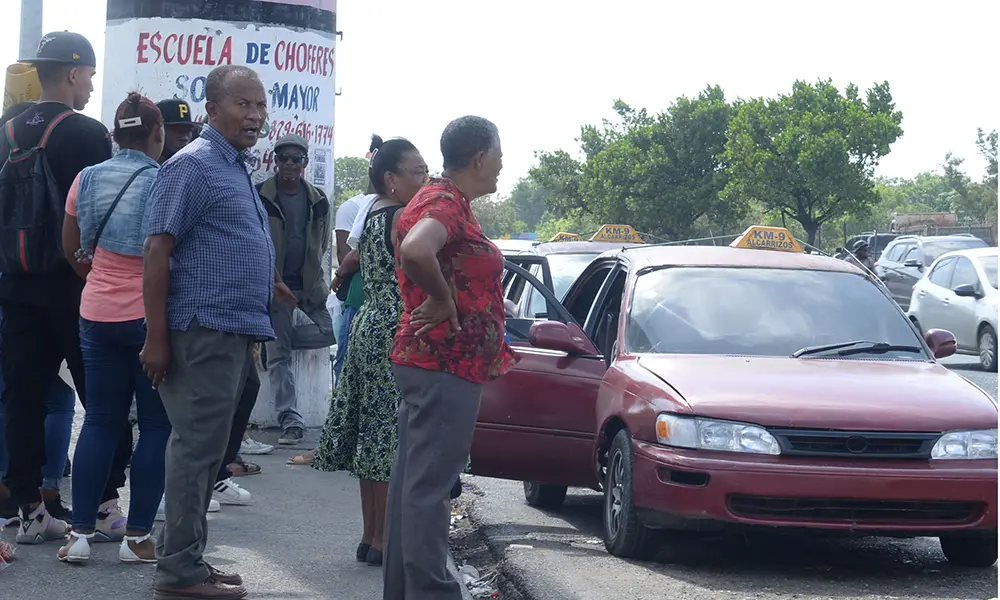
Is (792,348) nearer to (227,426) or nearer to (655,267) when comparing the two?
(655,267)

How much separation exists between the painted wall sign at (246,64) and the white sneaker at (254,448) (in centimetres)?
184

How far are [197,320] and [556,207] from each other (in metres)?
83.5

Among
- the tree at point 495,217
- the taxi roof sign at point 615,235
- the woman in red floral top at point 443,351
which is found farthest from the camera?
the tree at point 495,217

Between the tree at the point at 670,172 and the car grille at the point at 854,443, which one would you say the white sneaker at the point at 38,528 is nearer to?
the car grille at the point at 854,443

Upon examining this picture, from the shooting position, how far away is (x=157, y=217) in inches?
183

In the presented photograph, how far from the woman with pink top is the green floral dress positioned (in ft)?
2.38

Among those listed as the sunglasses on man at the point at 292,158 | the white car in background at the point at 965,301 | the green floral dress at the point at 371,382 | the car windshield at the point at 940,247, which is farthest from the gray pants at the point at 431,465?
the car windshield at the point at 940,247

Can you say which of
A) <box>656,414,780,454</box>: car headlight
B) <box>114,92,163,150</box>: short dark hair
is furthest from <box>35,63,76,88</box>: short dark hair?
<box>656,414,780,454</box>: car headlight

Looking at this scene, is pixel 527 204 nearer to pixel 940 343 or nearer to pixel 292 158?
pixel 292 158

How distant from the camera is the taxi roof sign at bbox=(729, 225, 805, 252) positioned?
8695 mm

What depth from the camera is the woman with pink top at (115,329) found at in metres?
5.24

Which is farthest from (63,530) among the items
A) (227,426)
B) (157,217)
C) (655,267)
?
(655,267)

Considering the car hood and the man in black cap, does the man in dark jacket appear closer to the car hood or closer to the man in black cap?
the man in black cap

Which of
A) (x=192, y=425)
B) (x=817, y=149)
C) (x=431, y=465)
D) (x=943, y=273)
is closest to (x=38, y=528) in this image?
(x=192, y=425)
